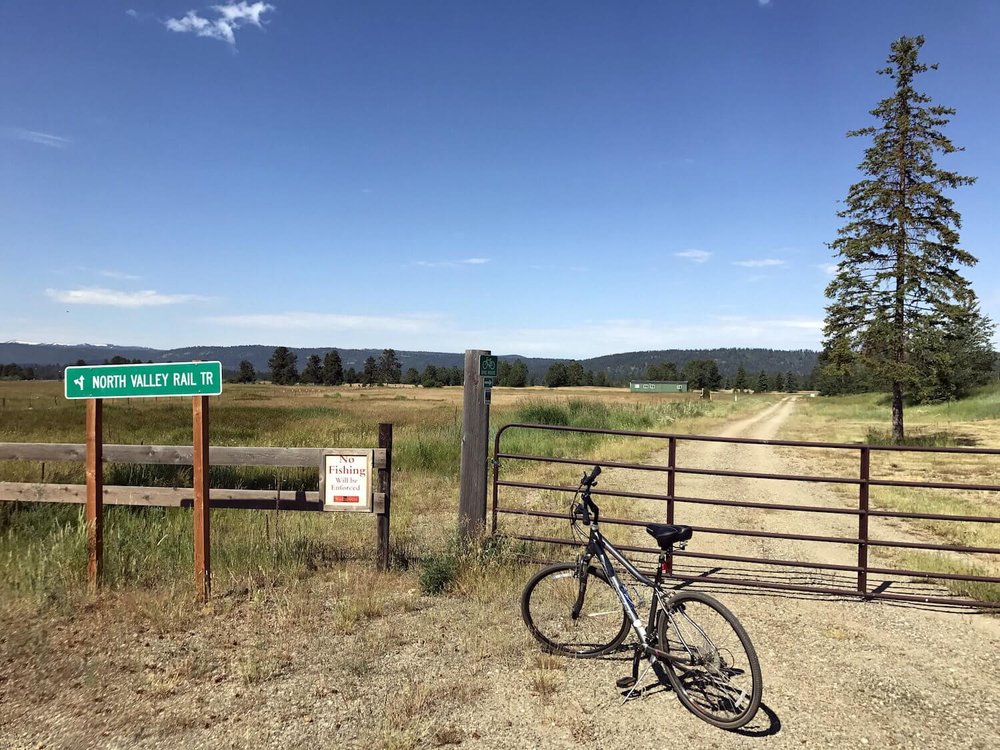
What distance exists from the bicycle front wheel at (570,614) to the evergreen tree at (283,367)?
492ft

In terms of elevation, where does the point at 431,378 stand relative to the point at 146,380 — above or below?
below

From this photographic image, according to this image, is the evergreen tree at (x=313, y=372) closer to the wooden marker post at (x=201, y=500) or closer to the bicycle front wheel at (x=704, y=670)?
the wooden marker post at (x=201, y=500)

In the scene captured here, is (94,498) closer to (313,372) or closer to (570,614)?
(570,614)

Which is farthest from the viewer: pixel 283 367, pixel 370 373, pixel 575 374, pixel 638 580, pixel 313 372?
pixel 575 374

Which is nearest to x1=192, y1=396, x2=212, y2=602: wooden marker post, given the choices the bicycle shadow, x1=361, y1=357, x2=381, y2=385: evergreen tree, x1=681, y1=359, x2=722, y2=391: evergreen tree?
the bicycle shadow

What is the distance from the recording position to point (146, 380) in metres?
5.76

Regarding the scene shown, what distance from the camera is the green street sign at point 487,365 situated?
21.5ft

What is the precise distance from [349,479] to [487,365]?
1.89 m

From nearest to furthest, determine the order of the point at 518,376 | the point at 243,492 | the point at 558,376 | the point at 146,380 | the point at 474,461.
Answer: the point at 146,380 < the point at 243,492 < the point at 474,461 < the point at 518,376 < the point at 558,376

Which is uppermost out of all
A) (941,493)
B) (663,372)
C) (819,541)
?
(663,372)

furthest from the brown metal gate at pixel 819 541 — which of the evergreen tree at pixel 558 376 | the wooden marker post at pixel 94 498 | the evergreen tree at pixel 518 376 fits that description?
the evergreen tree at pixel 558 376

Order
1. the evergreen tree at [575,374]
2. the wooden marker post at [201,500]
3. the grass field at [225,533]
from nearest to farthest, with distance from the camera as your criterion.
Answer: the wooden marker post at [201,500] < the grass field at [225,533] < the evergreen tree at [575,374]

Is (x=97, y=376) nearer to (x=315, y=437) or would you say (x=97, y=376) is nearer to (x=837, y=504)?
(x=837, y=504)

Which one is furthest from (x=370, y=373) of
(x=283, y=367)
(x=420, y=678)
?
(x=420, y=678)
